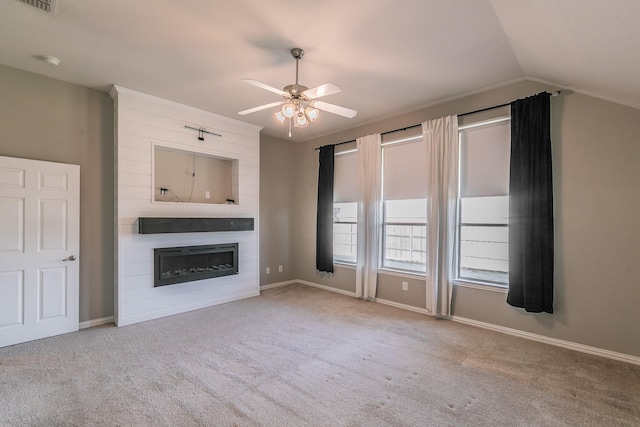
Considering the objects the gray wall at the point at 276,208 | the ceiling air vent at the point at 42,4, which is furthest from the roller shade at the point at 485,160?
the ceiling air vent at the point at 42,4

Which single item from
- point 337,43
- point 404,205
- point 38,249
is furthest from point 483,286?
point 38,249

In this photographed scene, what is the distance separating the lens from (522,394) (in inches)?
89.7

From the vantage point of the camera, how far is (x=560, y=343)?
3.11m

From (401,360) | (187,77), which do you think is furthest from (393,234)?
(187,77)

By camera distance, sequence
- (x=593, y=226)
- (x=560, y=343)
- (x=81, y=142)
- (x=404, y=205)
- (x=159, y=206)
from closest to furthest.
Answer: (x=593, y=226) < (x=560, y=343) < (x=81, y=142) < (x=159, y=206) < (x=404, y=205)

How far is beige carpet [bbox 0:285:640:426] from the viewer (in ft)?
6.66

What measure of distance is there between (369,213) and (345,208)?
2.56ft

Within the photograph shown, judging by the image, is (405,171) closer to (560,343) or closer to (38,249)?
(560,343)

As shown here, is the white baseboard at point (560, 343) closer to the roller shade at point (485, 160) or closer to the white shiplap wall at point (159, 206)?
the roller shade at point (485, 160)

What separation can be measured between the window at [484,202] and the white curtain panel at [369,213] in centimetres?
124

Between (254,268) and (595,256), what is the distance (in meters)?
4.55

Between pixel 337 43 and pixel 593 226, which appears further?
pixel 593 226

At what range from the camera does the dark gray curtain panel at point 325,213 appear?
17.7ft

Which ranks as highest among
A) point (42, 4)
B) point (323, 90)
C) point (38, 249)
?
point (42, 4)
